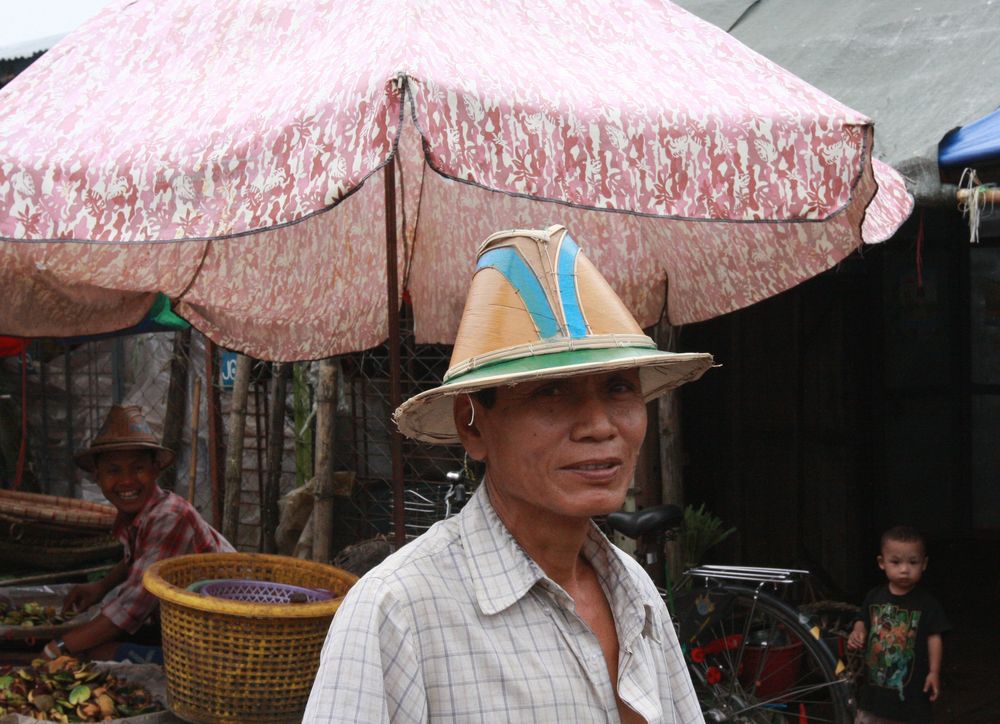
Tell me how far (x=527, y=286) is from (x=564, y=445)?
0.80 ft

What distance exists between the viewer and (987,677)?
578 centimetres

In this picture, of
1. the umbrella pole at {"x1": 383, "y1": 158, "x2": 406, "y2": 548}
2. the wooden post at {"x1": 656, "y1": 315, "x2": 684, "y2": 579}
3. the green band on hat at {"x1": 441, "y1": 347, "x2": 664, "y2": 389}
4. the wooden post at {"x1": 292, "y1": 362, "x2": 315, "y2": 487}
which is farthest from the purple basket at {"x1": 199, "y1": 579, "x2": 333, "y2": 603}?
the wooden post at {"x1": 292, "y1": 362, "x2": 315, "y2": 487}

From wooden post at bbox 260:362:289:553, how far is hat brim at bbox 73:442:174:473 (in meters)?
2.19

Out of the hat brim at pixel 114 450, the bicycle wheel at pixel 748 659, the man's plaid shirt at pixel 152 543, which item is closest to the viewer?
the man's plaid shirt at pixel 152 543

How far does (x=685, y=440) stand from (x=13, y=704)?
4565 millimetres

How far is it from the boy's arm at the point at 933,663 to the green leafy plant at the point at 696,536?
1.49 meters

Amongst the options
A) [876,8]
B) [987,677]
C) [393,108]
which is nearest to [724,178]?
[393,108]

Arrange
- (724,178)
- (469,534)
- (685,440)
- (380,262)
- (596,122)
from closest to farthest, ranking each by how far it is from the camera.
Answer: (469,534) → (596,122) → (724,178) → (380,262) → (685,440)

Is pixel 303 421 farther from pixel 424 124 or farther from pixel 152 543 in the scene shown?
pixel 424 124

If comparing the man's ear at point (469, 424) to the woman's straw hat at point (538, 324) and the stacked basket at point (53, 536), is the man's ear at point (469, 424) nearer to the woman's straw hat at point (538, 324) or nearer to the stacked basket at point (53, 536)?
the woman's straw hat at point (538, 324)

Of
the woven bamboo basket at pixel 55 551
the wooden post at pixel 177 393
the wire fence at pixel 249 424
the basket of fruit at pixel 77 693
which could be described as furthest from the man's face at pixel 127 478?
the wooden post at pixel 177 393

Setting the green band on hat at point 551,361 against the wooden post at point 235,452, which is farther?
the wooden post at point 235,452

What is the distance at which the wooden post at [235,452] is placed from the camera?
6641mm

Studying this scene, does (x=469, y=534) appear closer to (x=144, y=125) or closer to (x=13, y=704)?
(x=144, y=125)
